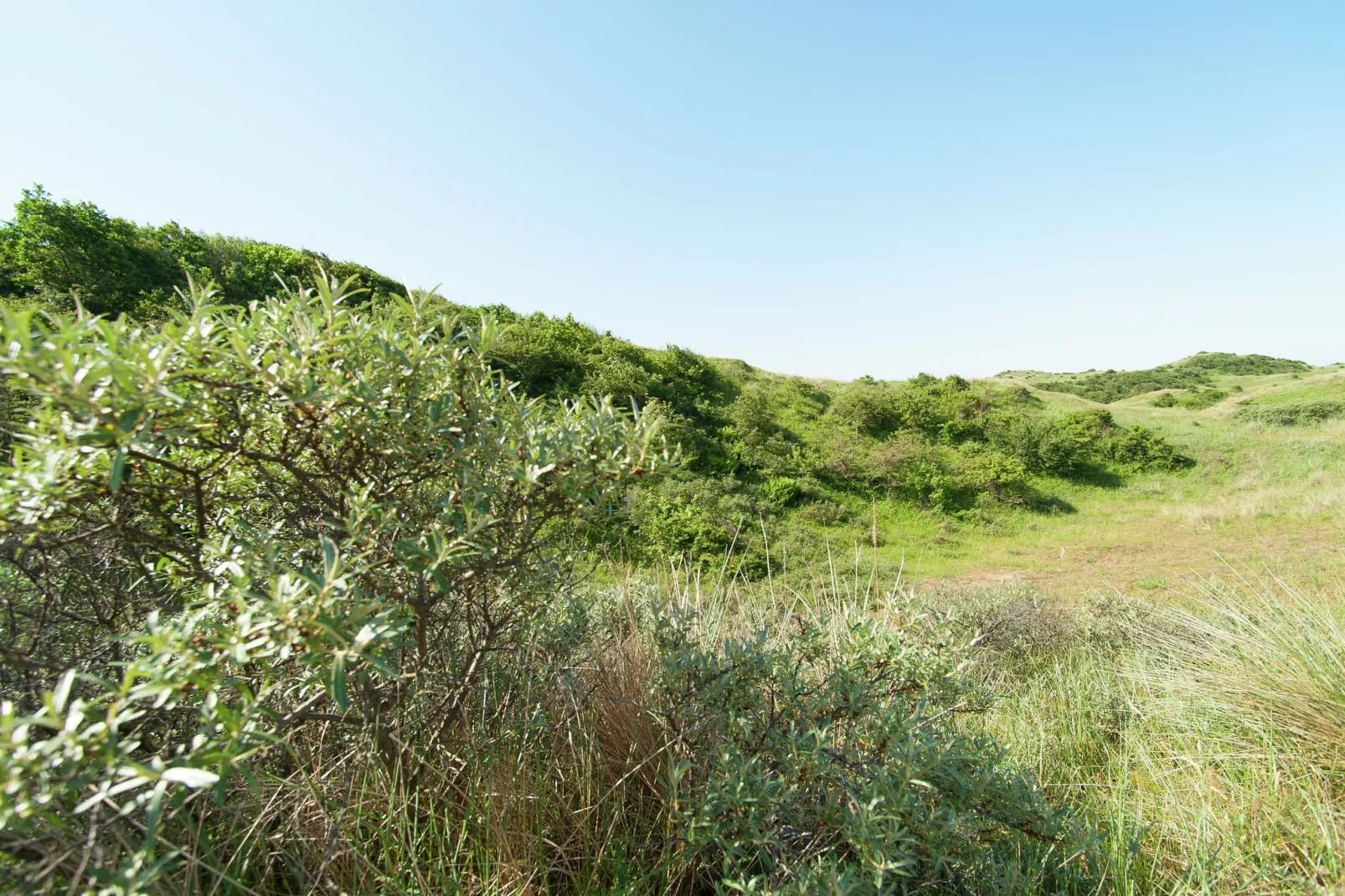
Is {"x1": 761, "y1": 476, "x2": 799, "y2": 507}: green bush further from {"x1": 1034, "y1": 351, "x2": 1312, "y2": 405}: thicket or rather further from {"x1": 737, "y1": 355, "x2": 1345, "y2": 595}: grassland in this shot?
{"x1": 1034, "y1": 351, "x2": 1312, "y2": 405}: thicket

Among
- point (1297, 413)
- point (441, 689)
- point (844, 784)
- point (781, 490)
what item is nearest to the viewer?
point (844, 784)

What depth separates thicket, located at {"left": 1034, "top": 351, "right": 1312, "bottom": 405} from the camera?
3481cm

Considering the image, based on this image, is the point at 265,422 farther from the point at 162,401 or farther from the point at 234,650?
the point at 234,650

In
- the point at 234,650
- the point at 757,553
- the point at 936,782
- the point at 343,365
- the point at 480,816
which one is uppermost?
the point at 343,365

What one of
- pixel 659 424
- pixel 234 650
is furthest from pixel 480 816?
pixel 659 424

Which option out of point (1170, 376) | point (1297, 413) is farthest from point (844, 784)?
point (1170, 376)

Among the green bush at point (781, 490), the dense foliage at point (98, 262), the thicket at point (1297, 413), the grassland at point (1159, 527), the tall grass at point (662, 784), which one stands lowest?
the grassland at point (1159, 527)

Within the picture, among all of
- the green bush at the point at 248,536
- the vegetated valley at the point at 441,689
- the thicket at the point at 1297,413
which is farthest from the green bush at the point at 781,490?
the thicket at the point at 1297,413

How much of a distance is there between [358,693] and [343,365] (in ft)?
3.24

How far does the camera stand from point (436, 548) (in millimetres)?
1214

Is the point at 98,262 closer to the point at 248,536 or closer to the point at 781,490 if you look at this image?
the point at 781,490

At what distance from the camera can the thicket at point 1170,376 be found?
3481cm

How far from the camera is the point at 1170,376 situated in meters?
38.4

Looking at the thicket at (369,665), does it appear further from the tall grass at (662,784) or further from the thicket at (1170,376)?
the thicket at (1170,376)
